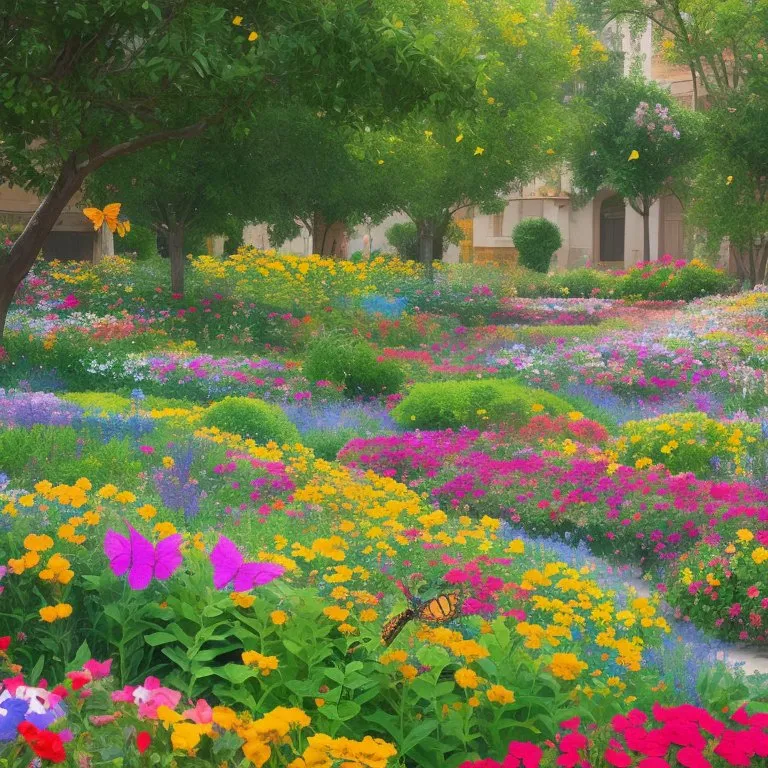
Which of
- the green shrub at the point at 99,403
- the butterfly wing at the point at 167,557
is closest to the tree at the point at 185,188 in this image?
the green shrub at the point at 99,403

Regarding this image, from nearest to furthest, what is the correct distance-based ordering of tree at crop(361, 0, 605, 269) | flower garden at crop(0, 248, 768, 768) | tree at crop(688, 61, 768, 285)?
flower garden at crop(0, 248, 768, 768)
tree at crop(361, 0, 605, 269)
tree at crop(688, 61, 768, 285)

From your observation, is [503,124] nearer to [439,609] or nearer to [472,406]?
[472,406]

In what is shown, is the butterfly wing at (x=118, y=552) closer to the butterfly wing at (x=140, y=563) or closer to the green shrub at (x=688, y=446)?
the butterfly wing at (x=140, y=563)

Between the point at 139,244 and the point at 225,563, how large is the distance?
29.0 m

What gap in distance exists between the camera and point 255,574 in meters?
3.59

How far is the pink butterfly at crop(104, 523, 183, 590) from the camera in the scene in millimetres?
3525

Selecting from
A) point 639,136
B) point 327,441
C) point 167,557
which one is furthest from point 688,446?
point 639,136

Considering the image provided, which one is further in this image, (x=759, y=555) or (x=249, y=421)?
(x=249, y=421)

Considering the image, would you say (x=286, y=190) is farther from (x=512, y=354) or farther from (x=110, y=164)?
(x=512, y=354)

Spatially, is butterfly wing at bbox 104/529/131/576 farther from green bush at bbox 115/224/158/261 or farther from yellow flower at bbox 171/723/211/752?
green bush at bbox 115/224/158/261

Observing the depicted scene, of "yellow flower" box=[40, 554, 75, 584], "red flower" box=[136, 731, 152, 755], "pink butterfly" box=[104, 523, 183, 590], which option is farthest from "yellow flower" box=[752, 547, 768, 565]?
"red flower" box=[136, 731, 152, 755]

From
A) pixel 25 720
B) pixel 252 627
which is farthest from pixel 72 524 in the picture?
pixel 25 720

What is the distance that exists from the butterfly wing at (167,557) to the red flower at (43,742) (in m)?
1.33

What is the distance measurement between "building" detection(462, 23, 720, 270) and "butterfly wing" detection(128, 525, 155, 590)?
1422 inches
